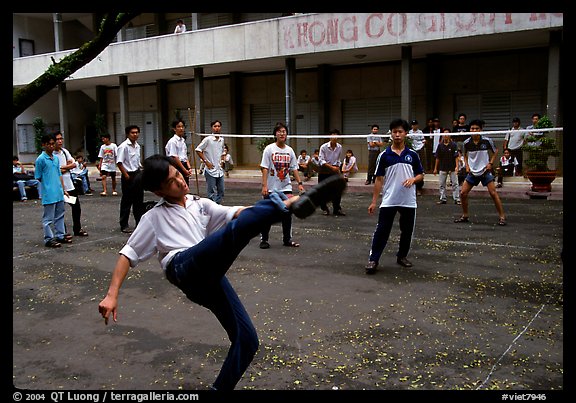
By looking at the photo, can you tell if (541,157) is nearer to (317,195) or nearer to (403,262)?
(403,262)

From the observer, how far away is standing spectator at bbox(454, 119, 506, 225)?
10703 mm

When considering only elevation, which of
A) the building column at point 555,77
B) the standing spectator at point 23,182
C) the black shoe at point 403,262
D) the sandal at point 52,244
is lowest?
the black shoe at point 403,262

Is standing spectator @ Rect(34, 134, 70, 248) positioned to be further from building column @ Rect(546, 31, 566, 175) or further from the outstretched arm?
building column @ Rect(546, 31, 566, 175)

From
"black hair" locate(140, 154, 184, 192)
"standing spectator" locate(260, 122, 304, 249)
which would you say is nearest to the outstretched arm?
"black hair" locate(140, 154, 184, 192)

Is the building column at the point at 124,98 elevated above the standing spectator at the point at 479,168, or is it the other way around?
the building column at the point at 124,98

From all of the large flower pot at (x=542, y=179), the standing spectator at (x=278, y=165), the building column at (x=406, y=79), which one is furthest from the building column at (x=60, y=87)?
the large flower pot at (x=542, y=179)

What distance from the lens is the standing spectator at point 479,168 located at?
35.1ft

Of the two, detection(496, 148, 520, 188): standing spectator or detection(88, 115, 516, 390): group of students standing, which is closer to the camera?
detection(88, 115, 516, 390): group of students standing

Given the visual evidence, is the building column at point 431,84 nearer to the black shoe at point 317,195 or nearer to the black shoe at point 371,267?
the black shoe at point 371,267

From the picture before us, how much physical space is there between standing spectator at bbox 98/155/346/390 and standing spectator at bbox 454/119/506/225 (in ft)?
26.3

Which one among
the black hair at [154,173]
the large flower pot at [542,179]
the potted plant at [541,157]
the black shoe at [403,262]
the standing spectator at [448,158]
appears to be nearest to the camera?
the black hair at [154,173]

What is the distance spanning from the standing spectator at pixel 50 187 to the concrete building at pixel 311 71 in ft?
19.3

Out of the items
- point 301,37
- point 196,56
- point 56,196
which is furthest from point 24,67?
point 56,196
